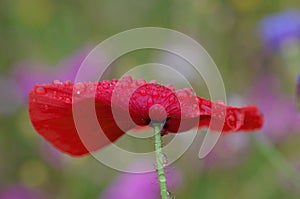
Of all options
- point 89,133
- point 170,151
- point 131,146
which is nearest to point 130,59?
point 131,146

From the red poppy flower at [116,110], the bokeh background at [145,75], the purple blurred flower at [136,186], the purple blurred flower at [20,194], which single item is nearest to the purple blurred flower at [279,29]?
the bokeh background at [145,75]

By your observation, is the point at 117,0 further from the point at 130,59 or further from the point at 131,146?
the point at 131,146

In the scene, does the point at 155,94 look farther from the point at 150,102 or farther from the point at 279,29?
the point at 279,29

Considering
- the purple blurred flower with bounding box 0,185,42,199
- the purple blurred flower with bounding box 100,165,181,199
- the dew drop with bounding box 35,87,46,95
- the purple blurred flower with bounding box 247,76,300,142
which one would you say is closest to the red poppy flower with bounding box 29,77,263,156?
the dew drop with bounding box 35,87,46,95

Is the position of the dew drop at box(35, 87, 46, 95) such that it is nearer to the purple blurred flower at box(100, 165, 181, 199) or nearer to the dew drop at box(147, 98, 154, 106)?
the dew drop at box(147, 98, 154, 106)

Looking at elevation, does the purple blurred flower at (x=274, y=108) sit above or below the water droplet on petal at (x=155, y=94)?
above

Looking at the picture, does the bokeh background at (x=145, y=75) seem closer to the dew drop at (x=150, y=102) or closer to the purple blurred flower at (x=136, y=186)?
the purple blurred flower at (x=136, y=186)

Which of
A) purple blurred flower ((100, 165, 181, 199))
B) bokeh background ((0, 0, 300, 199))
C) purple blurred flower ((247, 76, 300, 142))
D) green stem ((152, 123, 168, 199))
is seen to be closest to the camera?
green stem ((152, 123, 168, 199))
